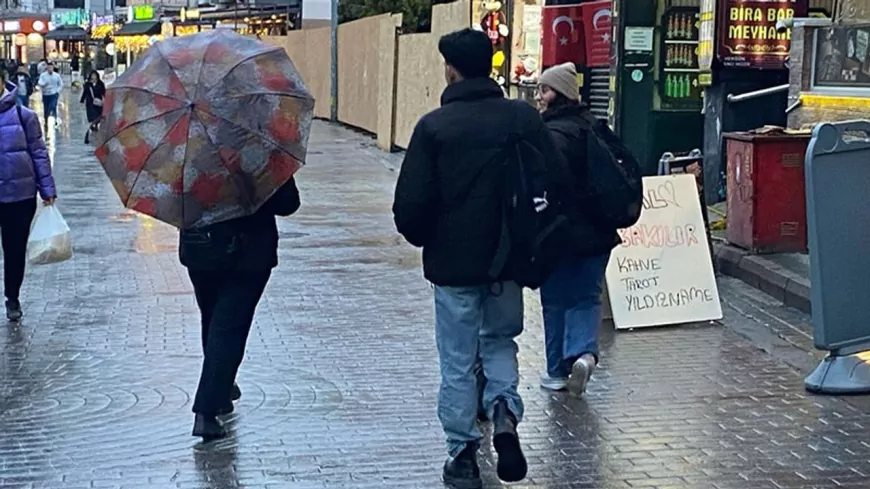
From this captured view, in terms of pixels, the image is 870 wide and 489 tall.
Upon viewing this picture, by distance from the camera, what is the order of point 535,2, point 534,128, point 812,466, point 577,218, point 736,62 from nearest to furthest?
1. point 534,128
2. point 812,466
3. point 577,218
4. point 736,62
5. point 535,2

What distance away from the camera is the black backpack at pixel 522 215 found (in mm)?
5348

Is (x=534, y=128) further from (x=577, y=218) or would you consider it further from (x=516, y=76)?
(x=516, y=76)

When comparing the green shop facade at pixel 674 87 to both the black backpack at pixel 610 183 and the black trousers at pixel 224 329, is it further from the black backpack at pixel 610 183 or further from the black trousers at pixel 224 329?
the black trousers at pixel 224 329

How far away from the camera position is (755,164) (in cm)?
1040

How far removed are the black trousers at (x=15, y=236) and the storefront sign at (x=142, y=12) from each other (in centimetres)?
5413

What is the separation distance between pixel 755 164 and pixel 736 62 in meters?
3.50

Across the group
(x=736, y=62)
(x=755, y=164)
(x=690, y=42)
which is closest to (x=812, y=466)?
(x=755, y=164)

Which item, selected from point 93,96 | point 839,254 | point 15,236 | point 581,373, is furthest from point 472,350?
point 93,96

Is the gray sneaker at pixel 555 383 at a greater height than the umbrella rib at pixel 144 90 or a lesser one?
lesser

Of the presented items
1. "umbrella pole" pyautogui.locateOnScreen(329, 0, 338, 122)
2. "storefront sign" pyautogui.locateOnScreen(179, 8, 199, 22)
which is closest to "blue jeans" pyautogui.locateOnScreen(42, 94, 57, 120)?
"umbrella pole" pyautogui.locateOnScreen(329, 0, 338, 122)

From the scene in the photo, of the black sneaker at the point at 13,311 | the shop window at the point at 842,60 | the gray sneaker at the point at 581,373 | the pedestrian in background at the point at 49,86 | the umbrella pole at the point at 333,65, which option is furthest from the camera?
the umbrella pole at the point at 333,65

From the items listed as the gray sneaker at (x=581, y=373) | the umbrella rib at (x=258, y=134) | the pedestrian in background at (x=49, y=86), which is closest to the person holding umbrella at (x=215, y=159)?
the umbrella rib at (x=258, y=134)

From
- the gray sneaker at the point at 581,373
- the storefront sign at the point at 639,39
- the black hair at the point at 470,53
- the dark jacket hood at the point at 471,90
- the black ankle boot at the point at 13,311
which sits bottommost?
the black ankle boot at the point at 13,311

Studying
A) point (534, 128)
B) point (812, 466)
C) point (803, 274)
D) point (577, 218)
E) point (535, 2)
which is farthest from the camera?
point (535, 2)
